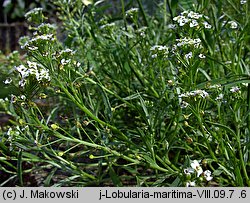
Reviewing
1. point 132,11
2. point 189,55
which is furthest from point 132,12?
point 189,55

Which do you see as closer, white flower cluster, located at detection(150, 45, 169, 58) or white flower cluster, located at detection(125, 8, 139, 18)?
white flower cluster, located at detection(150, 45, 169, 58)

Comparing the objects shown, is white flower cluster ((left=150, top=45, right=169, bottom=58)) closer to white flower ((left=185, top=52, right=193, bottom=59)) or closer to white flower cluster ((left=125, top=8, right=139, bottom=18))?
white flower ((left=185, top=52, right=193, bottom=59))

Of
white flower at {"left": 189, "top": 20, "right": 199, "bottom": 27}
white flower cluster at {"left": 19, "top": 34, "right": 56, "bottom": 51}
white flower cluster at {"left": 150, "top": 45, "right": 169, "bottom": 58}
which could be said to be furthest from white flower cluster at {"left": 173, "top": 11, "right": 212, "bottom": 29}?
white flower cluster at {"left": 19, "top": 34, "right": 56, "bottom": 51}

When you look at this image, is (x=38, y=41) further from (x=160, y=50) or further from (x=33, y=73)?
(x=160, y=50)

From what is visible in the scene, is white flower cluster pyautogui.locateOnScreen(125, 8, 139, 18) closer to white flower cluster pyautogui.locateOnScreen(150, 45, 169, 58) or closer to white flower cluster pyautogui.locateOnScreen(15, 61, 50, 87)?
white flower cluster pyautogui.locateOnScreen(150, 45, 169, 58)

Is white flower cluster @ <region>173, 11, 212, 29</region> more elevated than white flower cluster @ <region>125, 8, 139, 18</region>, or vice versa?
white flower cluster @ <region>125, 8, 139, 18</region>

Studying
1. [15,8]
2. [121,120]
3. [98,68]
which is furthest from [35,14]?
[15,8]

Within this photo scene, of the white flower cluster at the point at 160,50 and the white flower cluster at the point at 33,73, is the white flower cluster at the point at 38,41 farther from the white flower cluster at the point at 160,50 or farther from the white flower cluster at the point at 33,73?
the white flower cluster at the point at 160,50

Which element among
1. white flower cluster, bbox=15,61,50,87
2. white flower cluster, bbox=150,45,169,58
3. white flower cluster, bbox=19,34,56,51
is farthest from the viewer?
white flower cluster, bbox=150,45,169,58

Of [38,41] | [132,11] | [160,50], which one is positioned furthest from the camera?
[132,11]

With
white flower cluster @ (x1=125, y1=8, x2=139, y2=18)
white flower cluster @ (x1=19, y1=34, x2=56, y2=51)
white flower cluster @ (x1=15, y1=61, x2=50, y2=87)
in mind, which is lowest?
white flower cluster @ (x1=15, y1=61, x2=50, y2=87)

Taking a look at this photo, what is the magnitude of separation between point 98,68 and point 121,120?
32cm

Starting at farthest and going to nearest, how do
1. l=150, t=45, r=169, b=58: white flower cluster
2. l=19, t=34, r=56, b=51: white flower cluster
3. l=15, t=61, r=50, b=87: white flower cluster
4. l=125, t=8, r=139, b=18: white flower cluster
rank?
1. l=125, t=8, r=139, b=18: white flower cluster
2. l=150, t=45, r=169, b=58: white flower cluster
3. l=19, t=34, r=56, b=51: white flower cluster
4. l=15, t=61, r=50, b=87: white flower cluster

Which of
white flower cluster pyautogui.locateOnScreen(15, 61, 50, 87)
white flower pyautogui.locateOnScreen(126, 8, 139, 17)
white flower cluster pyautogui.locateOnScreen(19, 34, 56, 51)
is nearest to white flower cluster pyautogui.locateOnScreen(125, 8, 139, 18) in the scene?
white flower pyautogui.locateOnScreen(126, 8, 139, 17)
